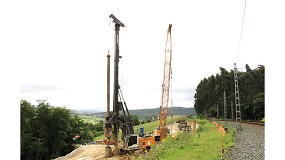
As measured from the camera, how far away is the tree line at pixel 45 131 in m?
34.4

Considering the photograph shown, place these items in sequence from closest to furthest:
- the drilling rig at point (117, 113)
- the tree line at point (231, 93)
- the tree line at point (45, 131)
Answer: the drilling rig at point (117, 113) < the tree line at point (231, 93) < the tree line at point (45, 131)

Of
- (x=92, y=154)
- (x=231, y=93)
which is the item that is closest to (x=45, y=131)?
(x=92, y=154)

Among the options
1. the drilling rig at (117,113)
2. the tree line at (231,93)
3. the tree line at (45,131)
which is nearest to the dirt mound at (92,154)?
the drilling rig at (117,113)

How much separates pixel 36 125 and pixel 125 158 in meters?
25.2

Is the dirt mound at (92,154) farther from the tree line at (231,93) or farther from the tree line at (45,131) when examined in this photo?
the tree line at (231,93)

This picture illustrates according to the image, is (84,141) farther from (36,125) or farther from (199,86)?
(199,86)

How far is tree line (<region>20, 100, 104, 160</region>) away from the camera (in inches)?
1355

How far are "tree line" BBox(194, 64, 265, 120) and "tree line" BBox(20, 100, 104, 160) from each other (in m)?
23.7

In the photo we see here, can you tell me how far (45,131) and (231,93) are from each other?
3180cm

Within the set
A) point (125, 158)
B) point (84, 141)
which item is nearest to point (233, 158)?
point (125, 158)

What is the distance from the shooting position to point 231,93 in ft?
163

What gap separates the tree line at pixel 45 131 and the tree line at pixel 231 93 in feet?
77.9

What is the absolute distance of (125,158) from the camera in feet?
51.8

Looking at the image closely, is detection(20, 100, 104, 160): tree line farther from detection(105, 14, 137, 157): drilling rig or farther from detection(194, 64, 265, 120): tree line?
detection(194, 64, 265, 120): tree line
